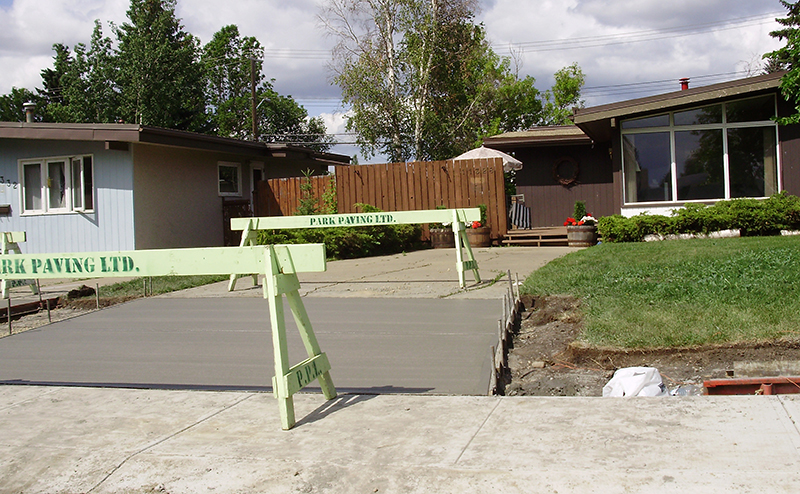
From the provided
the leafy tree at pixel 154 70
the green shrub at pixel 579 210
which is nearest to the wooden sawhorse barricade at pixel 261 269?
the green shrub at pixel 579 210

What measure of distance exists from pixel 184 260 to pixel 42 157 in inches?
560

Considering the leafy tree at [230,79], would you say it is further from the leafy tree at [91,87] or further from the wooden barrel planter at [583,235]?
the wooden barrel planter at [583,235]

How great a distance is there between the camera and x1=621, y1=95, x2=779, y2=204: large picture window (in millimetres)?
14406

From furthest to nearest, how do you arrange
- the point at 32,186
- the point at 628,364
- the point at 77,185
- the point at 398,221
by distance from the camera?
the point at 32,186 < the point at 77,185 < the point at 398,221 < the point at 628,364

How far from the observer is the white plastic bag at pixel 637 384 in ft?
15.1

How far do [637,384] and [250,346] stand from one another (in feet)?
11.6

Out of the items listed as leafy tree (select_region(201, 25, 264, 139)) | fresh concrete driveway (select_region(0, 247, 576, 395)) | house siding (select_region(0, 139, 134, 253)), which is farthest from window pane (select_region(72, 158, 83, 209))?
leafy tree (select_region(201, 25, 264, 139))

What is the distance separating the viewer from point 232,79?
168 ft

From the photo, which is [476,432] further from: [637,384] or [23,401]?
[23,401]

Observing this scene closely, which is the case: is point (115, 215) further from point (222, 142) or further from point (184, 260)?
point (184, 260)

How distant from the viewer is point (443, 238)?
16.0 m

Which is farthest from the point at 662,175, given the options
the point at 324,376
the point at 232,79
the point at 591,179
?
the point at 232,79

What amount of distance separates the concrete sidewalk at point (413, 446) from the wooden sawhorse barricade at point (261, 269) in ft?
0.93

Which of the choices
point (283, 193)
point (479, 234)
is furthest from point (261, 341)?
point (283, 193)
